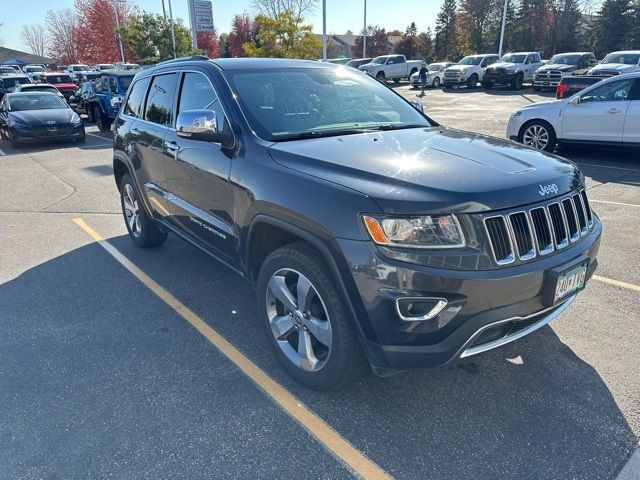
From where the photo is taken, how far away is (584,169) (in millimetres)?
8703

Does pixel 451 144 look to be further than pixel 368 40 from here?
No

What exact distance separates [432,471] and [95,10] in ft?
208

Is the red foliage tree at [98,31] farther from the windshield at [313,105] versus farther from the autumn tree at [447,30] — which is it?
the windshield at [313,105]

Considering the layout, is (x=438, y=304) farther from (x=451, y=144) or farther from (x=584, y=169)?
(x=584, y=169)

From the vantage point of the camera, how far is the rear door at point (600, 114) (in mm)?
8656

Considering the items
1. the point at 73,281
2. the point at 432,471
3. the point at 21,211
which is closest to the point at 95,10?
the point at 21,211

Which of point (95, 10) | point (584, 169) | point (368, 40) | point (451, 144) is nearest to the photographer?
point (451, 144)

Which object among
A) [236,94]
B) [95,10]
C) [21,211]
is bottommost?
[21,211]

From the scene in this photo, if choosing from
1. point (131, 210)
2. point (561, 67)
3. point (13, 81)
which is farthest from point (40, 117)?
point (561, 67)

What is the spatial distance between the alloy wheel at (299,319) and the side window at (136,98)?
294 centimetres

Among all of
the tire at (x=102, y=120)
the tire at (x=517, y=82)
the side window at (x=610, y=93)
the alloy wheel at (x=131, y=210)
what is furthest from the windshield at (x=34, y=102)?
the tire at (x=517, y=82)

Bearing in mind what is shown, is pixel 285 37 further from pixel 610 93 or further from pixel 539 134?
pixel 610 93

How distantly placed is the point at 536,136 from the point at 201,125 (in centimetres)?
854

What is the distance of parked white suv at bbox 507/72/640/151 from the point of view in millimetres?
8562
